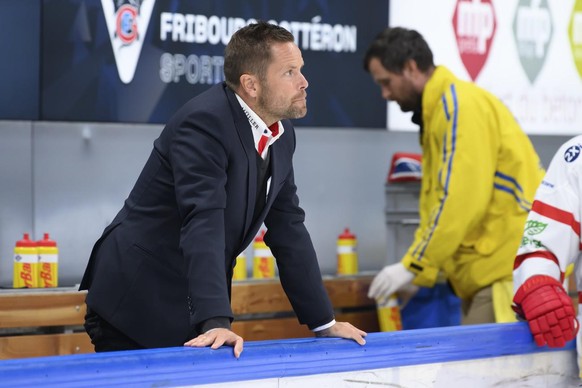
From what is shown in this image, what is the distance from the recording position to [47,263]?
3932mm

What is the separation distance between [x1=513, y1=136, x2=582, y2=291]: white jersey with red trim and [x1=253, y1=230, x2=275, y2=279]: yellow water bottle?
185 cm

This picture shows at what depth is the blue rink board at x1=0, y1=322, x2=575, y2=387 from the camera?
1875 millimetres

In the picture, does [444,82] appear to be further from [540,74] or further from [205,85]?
[540,74]

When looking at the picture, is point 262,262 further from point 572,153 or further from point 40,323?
point 572,153

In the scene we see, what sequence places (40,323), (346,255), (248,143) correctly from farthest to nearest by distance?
(346,255), (40,323), (248,143)

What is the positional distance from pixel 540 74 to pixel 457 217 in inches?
68.0

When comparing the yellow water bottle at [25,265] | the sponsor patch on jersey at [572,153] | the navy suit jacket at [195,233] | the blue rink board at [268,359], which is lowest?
the yellow water bottle at [25,265]

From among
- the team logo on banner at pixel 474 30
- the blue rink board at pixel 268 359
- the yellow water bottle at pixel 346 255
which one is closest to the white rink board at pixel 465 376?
the blue rink board at pixel 268 359

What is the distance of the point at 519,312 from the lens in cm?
270

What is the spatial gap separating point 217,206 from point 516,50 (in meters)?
3.37

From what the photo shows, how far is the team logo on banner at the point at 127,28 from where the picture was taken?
425cm

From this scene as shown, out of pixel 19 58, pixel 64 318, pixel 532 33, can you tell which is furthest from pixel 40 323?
pixel 532 33

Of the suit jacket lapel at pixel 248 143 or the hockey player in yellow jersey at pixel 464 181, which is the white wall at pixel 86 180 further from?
the suit jacket lapel at pixel 248 143

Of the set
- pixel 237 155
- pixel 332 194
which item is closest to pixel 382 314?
pixel 332 194
